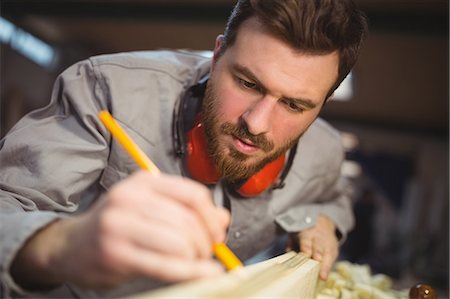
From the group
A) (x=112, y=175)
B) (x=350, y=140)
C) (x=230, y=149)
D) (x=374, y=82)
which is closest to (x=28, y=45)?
(x=374, y=82)

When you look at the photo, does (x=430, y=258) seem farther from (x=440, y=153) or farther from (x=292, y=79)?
(x=292, y=79)

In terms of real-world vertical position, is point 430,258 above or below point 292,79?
below

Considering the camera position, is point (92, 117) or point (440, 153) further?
point (440, 153)

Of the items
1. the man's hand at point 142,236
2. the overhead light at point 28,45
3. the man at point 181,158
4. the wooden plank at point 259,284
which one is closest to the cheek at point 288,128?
the man at point 181,158

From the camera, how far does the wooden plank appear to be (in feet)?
1.61

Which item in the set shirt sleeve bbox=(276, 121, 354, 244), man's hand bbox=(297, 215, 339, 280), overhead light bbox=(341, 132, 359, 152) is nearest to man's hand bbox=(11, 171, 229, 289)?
man's hand bbox=(297, 215, 339, 280)

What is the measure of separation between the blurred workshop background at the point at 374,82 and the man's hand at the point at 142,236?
145 inches

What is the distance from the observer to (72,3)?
193 inches

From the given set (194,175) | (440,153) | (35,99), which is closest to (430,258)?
(440,153)

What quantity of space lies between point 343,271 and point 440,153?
6598 millimetres

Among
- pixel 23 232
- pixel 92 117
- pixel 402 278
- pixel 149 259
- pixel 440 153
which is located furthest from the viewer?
pixel 440 153

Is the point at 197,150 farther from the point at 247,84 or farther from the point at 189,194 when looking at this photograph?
the point at 189,194

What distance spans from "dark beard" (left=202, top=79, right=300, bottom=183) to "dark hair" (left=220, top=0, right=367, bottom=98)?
0.50ft

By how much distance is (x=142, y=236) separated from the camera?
48cm
